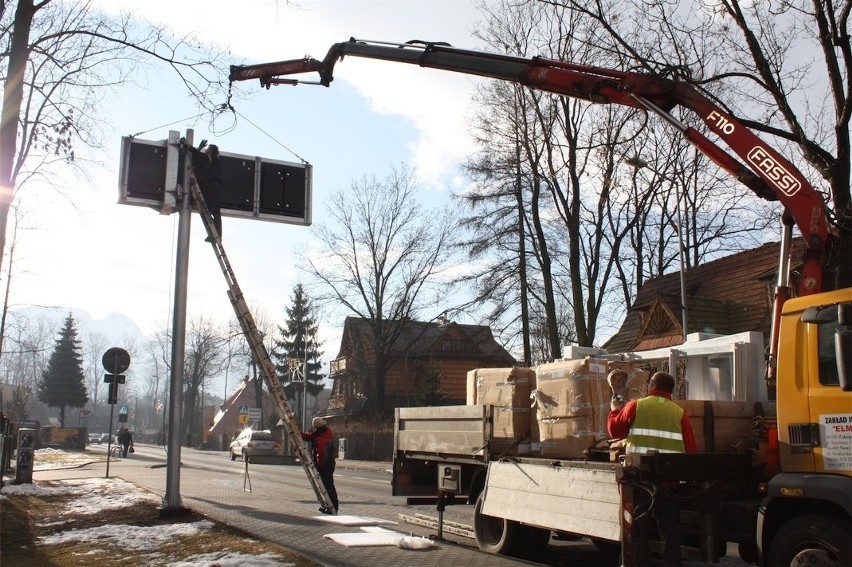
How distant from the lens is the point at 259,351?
12391 millimetres

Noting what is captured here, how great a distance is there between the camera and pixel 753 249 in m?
31.4

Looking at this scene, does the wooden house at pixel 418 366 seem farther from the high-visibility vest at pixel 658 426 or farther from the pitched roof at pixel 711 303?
the high-visibility vest at pixel 658 426

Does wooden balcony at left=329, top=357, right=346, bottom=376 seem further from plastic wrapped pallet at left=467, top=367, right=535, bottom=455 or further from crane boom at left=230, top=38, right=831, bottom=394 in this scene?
plastic wrapped pallet at left=467, top=367, right=535, bottom=455

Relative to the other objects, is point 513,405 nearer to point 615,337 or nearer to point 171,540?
point 171,540

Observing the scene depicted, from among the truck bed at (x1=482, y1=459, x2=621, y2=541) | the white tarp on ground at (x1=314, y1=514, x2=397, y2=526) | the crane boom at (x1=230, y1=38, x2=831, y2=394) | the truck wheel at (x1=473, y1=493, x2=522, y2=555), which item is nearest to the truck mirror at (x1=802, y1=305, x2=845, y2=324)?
the crane boom at (x1=230, y1=38, x2=831, y2=394)

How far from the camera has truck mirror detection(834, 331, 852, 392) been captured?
20.3 feet

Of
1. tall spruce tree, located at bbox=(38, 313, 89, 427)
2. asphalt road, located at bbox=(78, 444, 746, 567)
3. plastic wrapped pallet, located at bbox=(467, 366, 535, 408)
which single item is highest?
Result: tall spruce tree, located at bbox=(38, 313, 89, 427)

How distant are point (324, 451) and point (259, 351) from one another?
2.32m

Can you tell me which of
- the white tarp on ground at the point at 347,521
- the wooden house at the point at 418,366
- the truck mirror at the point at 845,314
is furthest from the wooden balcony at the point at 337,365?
the truck mirror at the point at 845,314

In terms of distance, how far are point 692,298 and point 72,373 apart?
64.9 m

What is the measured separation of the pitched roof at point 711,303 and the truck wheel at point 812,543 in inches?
859

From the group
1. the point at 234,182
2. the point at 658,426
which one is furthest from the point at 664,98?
the point at 234,182

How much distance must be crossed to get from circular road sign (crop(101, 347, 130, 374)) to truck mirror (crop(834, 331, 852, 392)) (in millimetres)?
15032

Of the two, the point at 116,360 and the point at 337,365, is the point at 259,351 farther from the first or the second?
the point at 337,365
